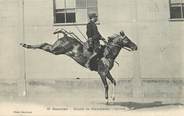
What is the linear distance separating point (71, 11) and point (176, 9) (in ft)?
10.4

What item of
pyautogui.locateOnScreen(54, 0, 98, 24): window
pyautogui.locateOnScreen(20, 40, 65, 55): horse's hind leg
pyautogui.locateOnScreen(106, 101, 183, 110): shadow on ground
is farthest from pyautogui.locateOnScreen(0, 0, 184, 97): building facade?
pyautogui.locateOnScreen(106, 101, 183, 110): shadow on ground

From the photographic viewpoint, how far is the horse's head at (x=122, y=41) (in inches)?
778

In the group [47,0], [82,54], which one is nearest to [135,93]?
[82,54]

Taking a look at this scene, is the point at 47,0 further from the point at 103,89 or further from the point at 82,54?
the point at 103,89

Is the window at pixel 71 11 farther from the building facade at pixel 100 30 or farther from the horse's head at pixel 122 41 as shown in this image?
the horse's head at pixel 122 41

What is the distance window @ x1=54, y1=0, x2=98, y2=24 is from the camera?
20.1m

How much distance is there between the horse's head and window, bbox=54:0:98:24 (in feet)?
3.34

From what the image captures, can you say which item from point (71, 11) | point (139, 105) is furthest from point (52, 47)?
point (139, 105)

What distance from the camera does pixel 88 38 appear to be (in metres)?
19.9

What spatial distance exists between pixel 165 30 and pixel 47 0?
12.1 feet

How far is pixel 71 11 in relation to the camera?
20.2 m

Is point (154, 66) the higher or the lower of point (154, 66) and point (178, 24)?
the lower

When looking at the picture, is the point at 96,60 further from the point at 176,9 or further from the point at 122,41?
the point at 176,9

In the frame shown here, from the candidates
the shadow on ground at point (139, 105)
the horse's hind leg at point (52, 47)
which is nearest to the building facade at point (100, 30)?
the horse's hind leg at point (52, 47)
